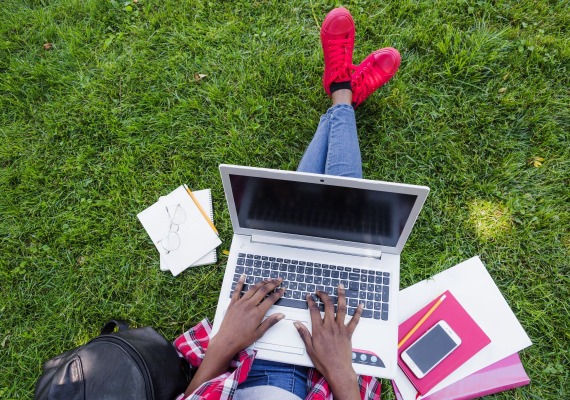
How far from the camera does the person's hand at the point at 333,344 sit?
6.12 ft

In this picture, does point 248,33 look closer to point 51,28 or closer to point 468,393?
point 51,28

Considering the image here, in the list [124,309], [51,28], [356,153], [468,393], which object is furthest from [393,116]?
[51,28]

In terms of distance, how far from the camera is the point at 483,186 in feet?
9.39

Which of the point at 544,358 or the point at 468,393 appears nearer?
the point at 468,393

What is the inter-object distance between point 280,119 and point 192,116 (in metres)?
0.72

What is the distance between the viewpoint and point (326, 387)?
1916 mm

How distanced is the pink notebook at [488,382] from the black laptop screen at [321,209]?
995 mm

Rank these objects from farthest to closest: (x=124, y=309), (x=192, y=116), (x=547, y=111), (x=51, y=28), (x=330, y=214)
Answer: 1. (x=51, y=28)
2. (x=192, y=116)
3. (x=547, y=111)
4. (x=124, y=309)
5. (x=330, y=214)

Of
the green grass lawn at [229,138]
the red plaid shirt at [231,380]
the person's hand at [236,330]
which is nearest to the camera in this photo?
the red plaid shirt at [231,380]

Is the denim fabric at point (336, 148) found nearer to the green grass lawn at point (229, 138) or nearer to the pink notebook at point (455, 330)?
the green grass lawn at point (229, 138)

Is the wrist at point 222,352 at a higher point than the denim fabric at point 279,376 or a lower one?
higher

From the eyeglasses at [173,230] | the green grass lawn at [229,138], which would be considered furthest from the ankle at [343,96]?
the eyeglasses at [173,230]

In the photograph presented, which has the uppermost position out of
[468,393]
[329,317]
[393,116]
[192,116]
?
[192,116]

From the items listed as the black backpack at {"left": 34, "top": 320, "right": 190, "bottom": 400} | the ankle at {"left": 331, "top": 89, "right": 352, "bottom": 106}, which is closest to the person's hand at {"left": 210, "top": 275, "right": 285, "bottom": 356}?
the black backpack at {"left": 34, "top": 320, "right": 190, "bottom": 400}
